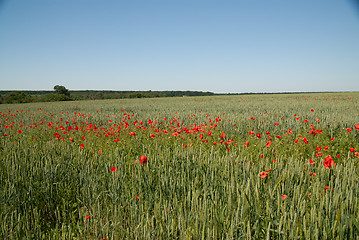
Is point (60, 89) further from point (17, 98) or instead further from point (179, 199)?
point (179, 199)

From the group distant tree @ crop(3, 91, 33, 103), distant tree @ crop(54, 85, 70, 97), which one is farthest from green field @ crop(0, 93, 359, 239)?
distant tree @ crop(54, 85, 70, 97)

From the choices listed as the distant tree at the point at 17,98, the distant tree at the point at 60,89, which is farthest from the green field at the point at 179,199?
the distant tree at the point at 60,89

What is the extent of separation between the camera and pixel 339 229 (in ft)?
4.57

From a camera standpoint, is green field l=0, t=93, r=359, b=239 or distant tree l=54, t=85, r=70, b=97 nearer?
green field l=0, t=93, r=359, b=239

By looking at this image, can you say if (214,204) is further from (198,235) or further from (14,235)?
(14,235)

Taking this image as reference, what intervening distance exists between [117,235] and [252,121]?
6.66m

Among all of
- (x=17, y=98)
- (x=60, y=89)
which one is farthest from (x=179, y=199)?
(x=60, y=89)

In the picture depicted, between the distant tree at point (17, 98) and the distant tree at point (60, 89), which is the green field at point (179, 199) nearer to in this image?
the distant tree at point (17, 98)

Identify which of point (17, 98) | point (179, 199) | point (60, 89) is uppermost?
point (60, 89)

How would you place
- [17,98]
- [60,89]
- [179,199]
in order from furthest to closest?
1. [60,89]
2. [17,98]
3. [179,199]

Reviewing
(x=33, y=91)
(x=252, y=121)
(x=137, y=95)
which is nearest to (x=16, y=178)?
(x=252, y=121)

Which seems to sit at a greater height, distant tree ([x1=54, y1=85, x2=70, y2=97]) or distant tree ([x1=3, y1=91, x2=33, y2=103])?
distant tree ([x1=54, y1=85, x2=70, y2=97])

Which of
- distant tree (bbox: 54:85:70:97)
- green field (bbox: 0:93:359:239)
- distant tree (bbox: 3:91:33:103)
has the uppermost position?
distant tree (bbox: 54:85:70:97)

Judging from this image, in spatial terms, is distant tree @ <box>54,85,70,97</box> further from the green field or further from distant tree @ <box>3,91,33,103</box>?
the green field
